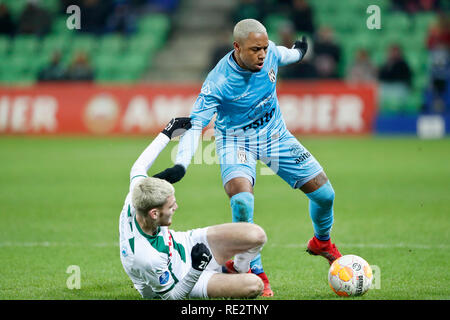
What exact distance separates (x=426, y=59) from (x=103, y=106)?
31.3ft

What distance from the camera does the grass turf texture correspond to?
6.89 m

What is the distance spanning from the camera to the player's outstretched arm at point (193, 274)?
595cm

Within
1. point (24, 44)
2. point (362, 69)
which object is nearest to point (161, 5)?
point (24, 44)

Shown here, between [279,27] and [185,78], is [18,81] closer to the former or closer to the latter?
[185,78]

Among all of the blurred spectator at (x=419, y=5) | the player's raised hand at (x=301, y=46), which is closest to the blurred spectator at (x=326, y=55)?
the blurred spectator at (x=419, y=5)

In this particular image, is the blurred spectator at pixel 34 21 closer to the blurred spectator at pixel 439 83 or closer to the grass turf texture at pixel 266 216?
the grass turf texture at pixel 266 216

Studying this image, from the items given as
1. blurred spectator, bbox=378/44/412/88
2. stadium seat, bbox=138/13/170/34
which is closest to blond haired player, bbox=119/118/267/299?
blurred spectator, bbox=378/44/412/88

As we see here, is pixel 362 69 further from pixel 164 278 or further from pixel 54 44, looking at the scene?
pixel 164 278

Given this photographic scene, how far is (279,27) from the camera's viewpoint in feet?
73.8

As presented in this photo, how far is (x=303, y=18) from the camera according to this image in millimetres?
21906

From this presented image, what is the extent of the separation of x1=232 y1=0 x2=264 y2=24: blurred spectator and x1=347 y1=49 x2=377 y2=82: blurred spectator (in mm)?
3462

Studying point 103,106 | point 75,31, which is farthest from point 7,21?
point 103,106
